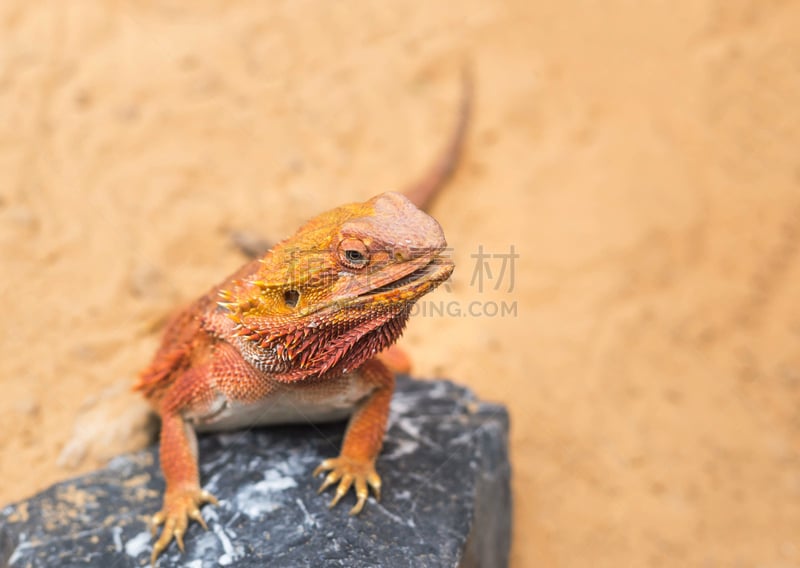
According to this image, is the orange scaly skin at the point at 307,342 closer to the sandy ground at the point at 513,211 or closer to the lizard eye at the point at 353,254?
the lizard eye at the point at 353,254

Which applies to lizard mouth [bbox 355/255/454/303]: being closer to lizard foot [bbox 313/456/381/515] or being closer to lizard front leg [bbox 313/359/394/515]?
lizard front leg [bbox 313/359/394/515]

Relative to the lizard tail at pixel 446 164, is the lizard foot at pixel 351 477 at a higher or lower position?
lower

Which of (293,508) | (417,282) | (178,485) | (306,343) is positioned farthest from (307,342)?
(178,485)

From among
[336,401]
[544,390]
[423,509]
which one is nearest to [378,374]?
[336,401]

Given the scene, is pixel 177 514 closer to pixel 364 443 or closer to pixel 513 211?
pixel 364 443

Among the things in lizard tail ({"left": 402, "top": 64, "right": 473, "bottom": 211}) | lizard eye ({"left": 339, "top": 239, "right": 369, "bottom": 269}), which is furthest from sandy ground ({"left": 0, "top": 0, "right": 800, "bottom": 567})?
lizard eye ({"left": 339, "top": 239, "right": 369, "bottom": 269})

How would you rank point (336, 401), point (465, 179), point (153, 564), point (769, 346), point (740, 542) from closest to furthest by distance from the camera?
point (153, 564) < point (336, 401) < point (740, 542) < point (769, 346) < point (465, 179)

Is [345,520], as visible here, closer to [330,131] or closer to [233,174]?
[233,174]

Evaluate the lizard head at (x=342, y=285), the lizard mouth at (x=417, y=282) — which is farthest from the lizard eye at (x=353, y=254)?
the lizard mouth at (x=417, y=282)
